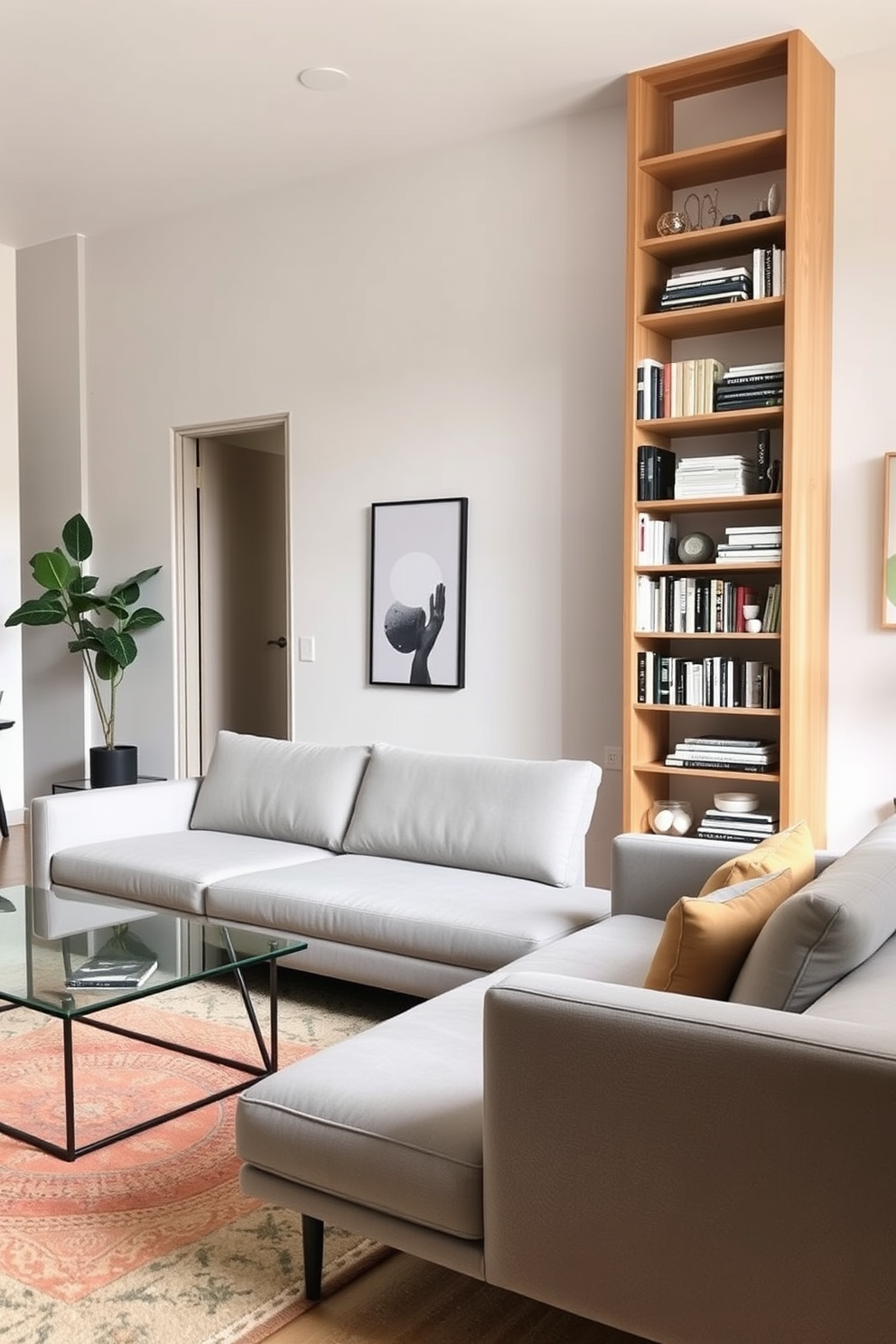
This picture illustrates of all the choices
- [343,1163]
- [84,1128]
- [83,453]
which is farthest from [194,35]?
[343,1163]

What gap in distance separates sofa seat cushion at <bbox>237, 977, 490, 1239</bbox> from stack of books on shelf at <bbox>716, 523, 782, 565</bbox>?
8.38ft

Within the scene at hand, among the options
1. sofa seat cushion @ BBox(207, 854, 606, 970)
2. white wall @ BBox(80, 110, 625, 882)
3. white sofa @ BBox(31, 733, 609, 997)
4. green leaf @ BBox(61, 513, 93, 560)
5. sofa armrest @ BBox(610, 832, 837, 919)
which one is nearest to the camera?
sofa armrest @ BBox(610, 832, 837, 919)

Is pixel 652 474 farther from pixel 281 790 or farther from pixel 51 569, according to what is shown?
pixel 51 569

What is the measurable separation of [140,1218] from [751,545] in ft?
9.83

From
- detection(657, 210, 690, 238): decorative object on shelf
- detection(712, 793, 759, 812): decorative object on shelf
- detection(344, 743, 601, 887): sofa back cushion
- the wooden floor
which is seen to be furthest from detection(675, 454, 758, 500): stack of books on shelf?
the wooden floor

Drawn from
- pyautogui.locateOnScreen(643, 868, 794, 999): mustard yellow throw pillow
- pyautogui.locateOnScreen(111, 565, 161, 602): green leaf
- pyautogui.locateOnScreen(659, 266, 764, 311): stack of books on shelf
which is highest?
pyautogui.locateOnScreen(659, 266, 764, 311): stack of books on shelf

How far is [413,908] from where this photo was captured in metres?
3.33

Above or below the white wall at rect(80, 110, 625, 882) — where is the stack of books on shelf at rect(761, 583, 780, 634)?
below

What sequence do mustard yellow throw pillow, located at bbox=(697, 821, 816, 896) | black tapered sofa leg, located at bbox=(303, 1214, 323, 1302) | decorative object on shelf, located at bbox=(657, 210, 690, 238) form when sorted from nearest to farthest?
black tapered sofa leg, located at bbox=(303, 1214, 323, 1302) → mustard yellow throw pillow, located at bbox=(697, 821, 816, 896) → decorative object on shelf, located at bbox=(657, 210, 690, 238)

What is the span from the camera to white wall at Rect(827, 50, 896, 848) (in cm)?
431

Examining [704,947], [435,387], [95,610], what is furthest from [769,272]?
[95,610]

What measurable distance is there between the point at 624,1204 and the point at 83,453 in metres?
5.82

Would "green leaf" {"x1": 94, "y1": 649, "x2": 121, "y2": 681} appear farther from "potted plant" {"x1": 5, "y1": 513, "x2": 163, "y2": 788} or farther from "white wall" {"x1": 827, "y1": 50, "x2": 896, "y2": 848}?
"white wall" {"x1": 827, "y1": 50, "x2": 896, "y2": 848}

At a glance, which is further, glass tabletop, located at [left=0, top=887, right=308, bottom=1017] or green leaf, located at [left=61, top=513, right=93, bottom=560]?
green leaf, located at [left=61, top=513, right=93, bottom=560]
